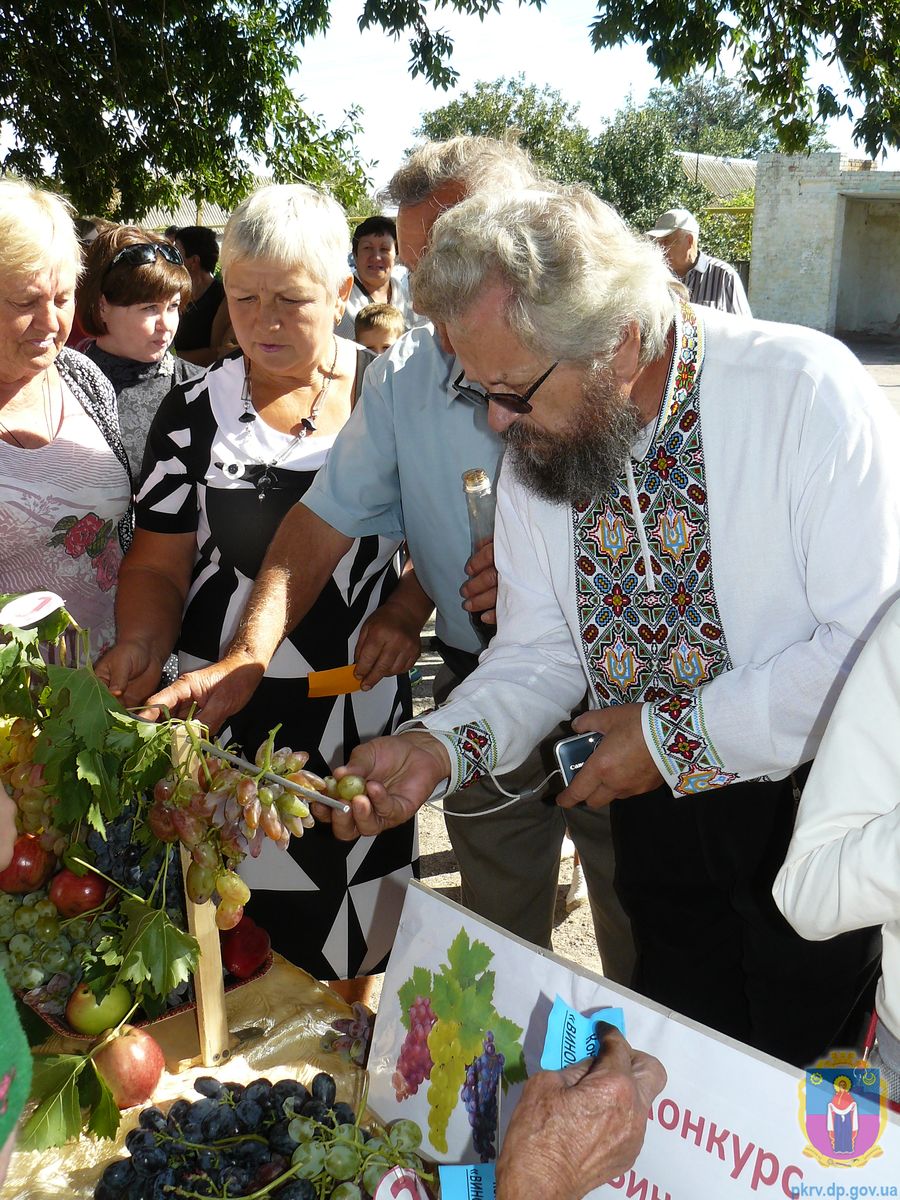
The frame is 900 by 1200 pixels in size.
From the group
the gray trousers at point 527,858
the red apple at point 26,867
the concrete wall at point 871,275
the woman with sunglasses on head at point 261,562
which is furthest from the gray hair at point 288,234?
the concrete wall at point 871,275

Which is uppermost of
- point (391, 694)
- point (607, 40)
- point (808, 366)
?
point (607, 40)

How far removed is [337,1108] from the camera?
4.24ft

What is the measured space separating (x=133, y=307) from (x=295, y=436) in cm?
111

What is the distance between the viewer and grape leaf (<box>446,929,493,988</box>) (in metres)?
1.28

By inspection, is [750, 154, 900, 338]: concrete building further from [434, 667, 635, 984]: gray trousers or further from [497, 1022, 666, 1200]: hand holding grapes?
[497, 1022, 666, 1200]: hand holding grapes

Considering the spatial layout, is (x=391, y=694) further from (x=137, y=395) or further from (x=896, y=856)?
(x=896, y=856)

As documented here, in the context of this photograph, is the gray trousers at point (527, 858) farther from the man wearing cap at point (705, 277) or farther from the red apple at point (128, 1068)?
the man wearing cap at point (705, 277)

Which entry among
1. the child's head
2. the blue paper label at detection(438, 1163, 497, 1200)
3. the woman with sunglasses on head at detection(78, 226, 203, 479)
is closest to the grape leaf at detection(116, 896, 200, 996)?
the blue paper label at detection(438, 1163, 497, 1200)

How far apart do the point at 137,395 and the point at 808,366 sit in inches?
75.9

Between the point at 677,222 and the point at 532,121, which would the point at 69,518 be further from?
the point at 532,121

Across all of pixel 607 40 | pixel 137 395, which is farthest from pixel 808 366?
pixel 607 40

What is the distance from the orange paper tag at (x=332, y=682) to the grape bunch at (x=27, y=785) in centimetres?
84

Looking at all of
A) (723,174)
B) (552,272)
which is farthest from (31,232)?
(723,174)

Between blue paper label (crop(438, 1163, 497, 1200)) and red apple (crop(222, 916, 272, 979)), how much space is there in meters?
0.63
